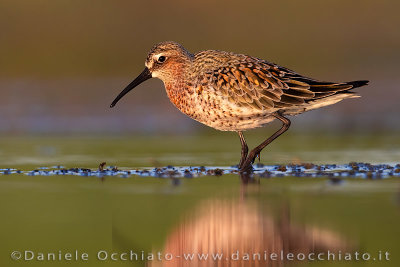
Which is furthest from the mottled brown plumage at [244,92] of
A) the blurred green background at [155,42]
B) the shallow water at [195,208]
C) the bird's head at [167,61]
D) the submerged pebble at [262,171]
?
the blurred green background at [155,42]

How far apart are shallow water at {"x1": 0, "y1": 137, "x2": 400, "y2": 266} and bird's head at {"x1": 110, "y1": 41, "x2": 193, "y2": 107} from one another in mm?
1401

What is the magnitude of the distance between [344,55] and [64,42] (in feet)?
31.1

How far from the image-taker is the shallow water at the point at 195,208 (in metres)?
7.84

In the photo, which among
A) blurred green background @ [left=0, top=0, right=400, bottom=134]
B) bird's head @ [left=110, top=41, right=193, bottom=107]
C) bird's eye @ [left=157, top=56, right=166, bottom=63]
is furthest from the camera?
blurred green background @ [left=0, top=0, right=400, bottom=134]

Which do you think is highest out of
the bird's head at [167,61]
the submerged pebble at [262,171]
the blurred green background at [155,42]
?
the blurred green background at [155,42]

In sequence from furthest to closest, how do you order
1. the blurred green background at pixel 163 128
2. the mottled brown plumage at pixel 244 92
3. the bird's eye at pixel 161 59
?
the bird's eye at pixel 161 59
the mottled brown plumage at pixel 244 92
the blurred green background at pixel 163 128

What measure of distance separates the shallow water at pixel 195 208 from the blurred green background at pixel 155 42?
8257mm

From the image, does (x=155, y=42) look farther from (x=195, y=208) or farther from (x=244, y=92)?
(x=195, y=208)

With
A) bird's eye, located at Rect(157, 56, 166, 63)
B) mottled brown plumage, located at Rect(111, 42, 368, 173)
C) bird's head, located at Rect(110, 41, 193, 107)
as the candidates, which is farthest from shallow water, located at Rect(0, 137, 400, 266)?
bird's eye, located at Rect(157, 56, 166, 63)

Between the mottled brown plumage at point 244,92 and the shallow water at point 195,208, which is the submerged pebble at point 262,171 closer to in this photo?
the shallow water at point 195,208

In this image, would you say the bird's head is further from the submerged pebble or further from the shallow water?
the submerged pebble

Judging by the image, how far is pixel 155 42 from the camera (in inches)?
1083

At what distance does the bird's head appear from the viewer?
42.6ft

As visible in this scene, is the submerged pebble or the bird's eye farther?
the bird's eye
